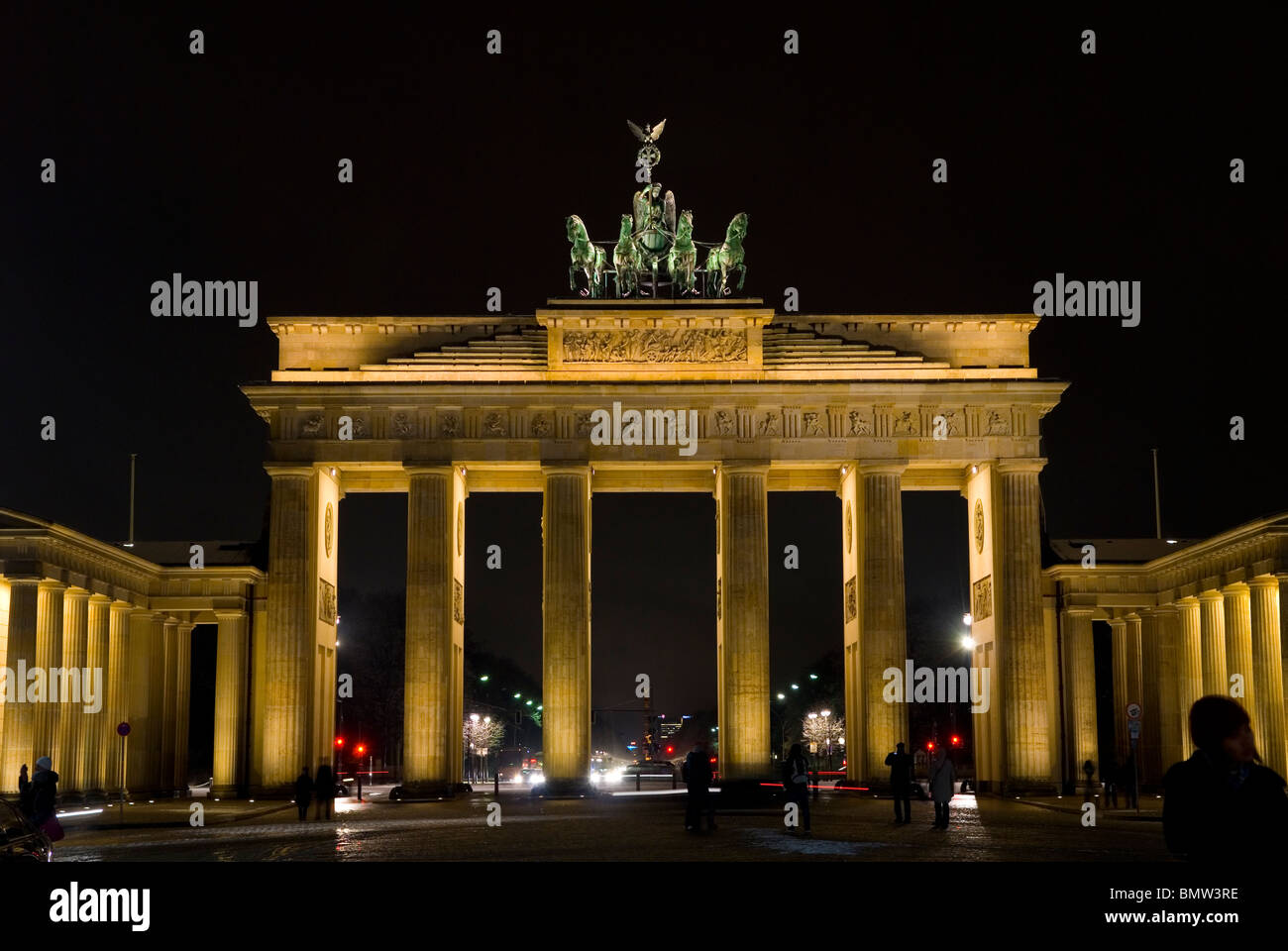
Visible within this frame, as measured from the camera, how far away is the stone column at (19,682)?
46562 millimetres

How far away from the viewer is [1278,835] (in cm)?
852

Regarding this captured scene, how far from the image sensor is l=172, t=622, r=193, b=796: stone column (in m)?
62.9

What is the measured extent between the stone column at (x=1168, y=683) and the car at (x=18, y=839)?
158 feet

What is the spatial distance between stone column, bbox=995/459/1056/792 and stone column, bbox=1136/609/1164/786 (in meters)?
4.41

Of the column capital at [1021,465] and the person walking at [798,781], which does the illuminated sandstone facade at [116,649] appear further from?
the column capital at [1021,465]

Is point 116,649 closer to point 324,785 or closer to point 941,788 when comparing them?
point 324,785

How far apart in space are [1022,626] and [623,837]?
29.8m

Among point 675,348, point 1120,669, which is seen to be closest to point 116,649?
point 675,348

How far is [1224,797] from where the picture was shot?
344 inches

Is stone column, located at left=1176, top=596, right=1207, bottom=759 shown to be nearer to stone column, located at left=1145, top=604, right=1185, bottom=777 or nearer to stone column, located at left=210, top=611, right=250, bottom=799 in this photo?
stone column, located at left=1145, top=604, right=1185, bottom=777

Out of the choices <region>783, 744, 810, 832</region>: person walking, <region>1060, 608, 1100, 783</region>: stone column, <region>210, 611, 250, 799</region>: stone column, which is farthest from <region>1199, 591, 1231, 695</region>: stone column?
<region>210, 611, 250, 799</region>: stone column

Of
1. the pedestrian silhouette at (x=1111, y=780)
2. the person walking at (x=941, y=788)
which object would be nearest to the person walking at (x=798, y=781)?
the person walking at (x=941, y=788)
